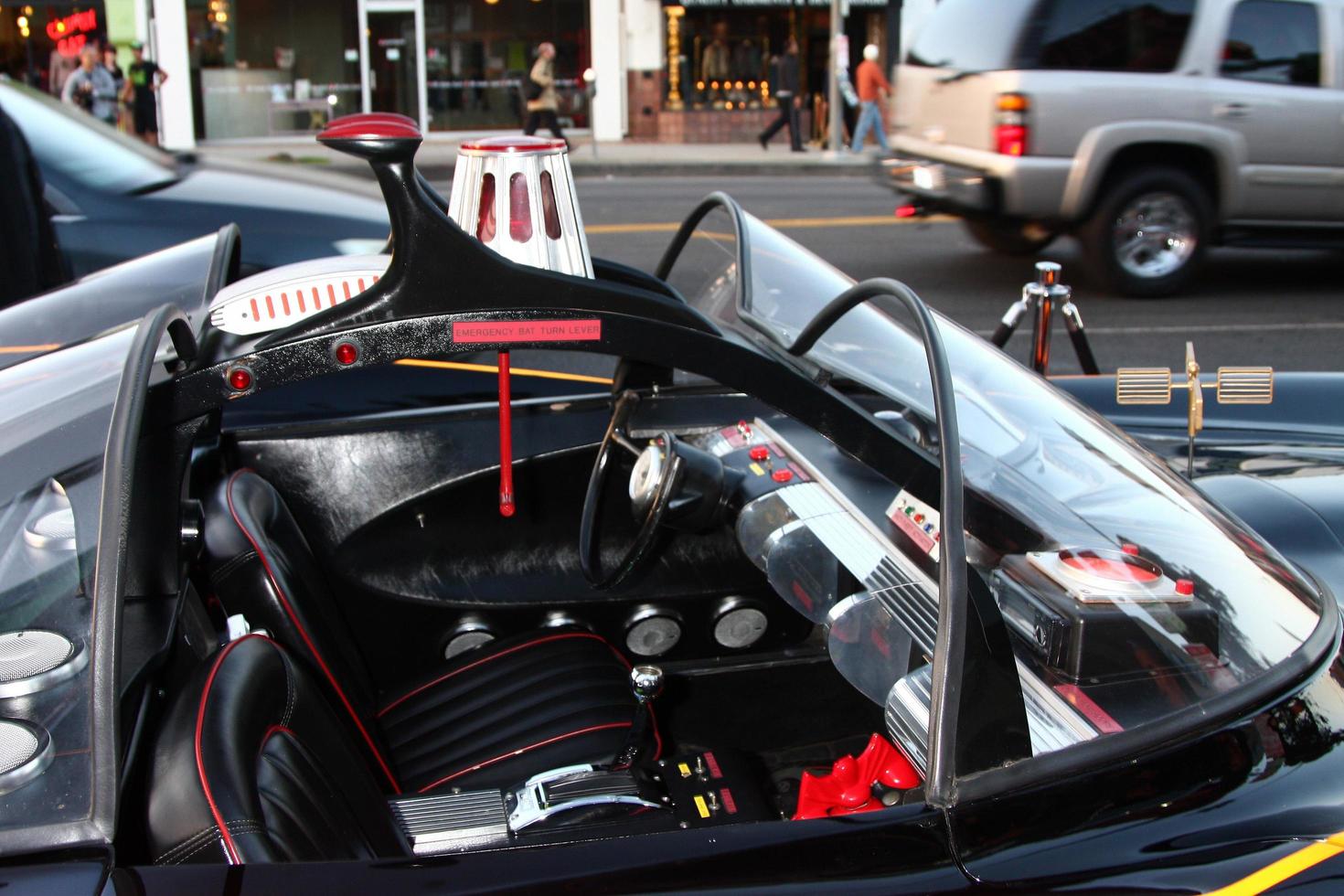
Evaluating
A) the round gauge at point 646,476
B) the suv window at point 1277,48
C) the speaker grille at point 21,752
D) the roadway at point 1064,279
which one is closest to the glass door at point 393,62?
the roadway at point 1064,279

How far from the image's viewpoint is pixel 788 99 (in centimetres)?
1867

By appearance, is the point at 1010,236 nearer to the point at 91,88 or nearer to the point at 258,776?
the point at 258,776

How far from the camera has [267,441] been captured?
301 centimetres

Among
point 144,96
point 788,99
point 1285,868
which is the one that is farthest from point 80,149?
point 788,99

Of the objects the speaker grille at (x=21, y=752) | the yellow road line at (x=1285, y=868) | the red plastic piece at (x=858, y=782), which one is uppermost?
the speaker grille at (x=21, y=752)

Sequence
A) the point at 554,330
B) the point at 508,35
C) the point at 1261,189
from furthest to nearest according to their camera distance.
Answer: the point at 508,35, the point at 1261,189, the point at 554,330

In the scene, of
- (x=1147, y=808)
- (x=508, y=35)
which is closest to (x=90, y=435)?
(x=1147, y=808)

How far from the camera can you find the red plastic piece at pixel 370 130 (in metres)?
1.70

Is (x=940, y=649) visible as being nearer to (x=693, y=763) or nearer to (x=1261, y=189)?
(x=693, y=763)

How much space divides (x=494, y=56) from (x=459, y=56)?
54 cm

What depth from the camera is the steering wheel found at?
263 cm

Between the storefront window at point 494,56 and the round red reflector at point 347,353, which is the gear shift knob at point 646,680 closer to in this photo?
the round red reflector at point 347,353

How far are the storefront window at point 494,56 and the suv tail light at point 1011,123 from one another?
13.3 m

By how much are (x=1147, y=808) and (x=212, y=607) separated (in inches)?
59.2
